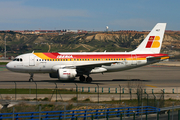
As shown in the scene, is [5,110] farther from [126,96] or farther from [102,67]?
[102,67]

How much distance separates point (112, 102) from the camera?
27.9 m

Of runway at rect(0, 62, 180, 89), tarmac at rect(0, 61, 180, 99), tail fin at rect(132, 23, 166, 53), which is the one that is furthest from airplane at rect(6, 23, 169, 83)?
tarmac at rect(0, 61, 180, 99)

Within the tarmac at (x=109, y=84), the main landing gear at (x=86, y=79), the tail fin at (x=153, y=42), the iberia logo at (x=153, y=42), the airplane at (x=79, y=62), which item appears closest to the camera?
the tarmac at (x=109, y=84)

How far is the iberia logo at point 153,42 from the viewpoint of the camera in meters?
47.9

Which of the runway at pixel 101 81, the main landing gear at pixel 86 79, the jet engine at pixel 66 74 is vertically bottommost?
the runway at pixel 101 81

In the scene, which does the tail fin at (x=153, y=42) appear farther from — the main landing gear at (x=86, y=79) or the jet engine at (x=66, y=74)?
the jet engine at (x=66, y=74)

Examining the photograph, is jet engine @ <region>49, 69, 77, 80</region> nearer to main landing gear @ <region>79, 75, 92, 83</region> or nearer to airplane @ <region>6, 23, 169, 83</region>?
airplane @ <region>6, 23, 169, 83</region>

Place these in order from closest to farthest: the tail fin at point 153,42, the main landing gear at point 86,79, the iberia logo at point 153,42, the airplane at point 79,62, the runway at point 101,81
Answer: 1. the runway at point 101,81
2. the airplane at point 79,62
3. the main landing gear at point 86,79
4. the tail fin at point 153,42
5. the iberia logo at point 153,42

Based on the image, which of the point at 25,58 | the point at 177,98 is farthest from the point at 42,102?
the point at 25,58

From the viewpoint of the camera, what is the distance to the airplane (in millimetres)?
42625

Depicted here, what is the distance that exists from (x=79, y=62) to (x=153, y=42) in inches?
563

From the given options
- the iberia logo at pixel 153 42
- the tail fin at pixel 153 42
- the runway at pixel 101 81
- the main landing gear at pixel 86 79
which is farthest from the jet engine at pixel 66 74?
the iberia logo at pixel 153 42

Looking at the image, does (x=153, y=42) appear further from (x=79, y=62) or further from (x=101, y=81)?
(x=79, y=62)

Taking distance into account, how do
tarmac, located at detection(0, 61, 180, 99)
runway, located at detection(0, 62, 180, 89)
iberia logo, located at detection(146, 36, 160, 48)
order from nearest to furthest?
tarmac, located at detection(0, 61, 180, 99)
runway, located at detection(0, 62, 180, 89)
iberia logo, located at detection(146, 36, 160, 48)
